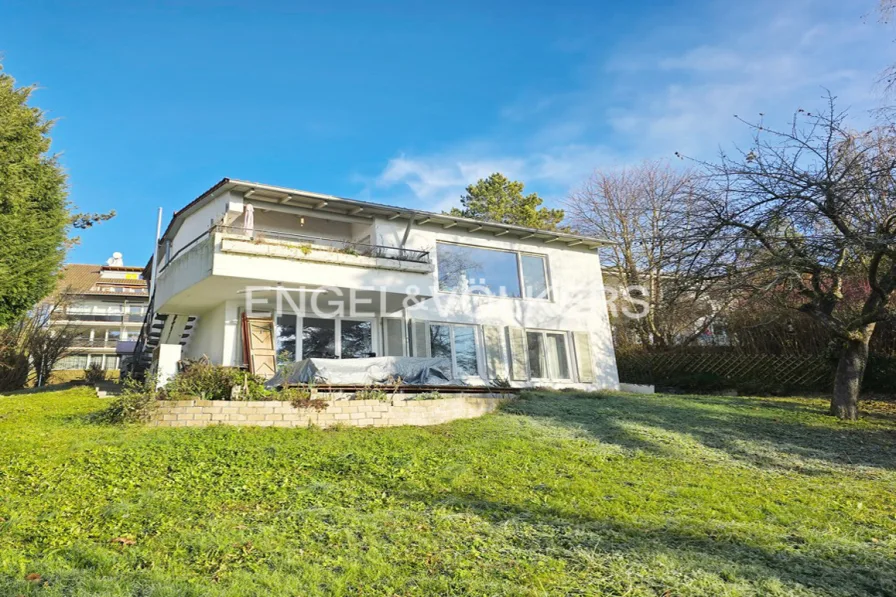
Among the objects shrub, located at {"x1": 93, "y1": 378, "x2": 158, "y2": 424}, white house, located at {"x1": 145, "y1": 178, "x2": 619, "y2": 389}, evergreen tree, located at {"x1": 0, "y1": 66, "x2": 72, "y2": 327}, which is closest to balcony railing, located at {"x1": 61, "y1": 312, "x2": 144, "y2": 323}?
white house, located at {"x1": 145, "y1": 178, "x2": 619, "y2": 389}

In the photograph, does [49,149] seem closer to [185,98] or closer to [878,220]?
[185,98]

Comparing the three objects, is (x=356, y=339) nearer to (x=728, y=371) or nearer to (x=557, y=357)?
(x=557, y=357)

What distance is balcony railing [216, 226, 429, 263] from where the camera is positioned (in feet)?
47.9

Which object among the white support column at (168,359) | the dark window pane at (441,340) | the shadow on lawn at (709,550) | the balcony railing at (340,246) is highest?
the balcony railing at (340,246)

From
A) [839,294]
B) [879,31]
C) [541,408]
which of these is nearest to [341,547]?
[541,408]

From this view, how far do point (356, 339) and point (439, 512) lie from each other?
11.5 meters

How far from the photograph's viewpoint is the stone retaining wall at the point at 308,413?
9.26 metres

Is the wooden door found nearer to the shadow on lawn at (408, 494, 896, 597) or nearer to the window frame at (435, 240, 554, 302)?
the window frame at (435, 240, 554, 302)

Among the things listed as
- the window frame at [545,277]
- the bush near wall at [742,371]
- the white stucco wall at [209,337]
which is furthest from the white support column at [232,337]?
the bush near wall at [742,371]

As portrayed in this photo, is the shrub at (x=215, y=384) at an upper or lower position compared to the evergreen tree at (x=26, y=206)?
lower

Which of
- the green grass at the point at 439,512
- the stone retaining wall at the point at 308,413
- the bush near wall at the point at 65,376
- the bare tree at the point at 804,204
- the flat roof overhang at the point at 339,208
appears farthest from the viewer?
the bush near wall at the point at 65,376

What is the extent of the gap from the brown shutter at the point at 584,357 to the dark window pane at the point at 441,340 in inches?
196

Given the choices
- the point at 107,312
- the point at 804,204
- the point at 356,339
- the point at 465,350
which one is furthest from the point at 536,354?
the point at 107,312

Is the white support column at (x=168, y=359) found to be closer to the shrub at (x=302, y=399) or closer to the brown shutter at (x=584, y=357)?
the shrub at (x=302, y=399)
